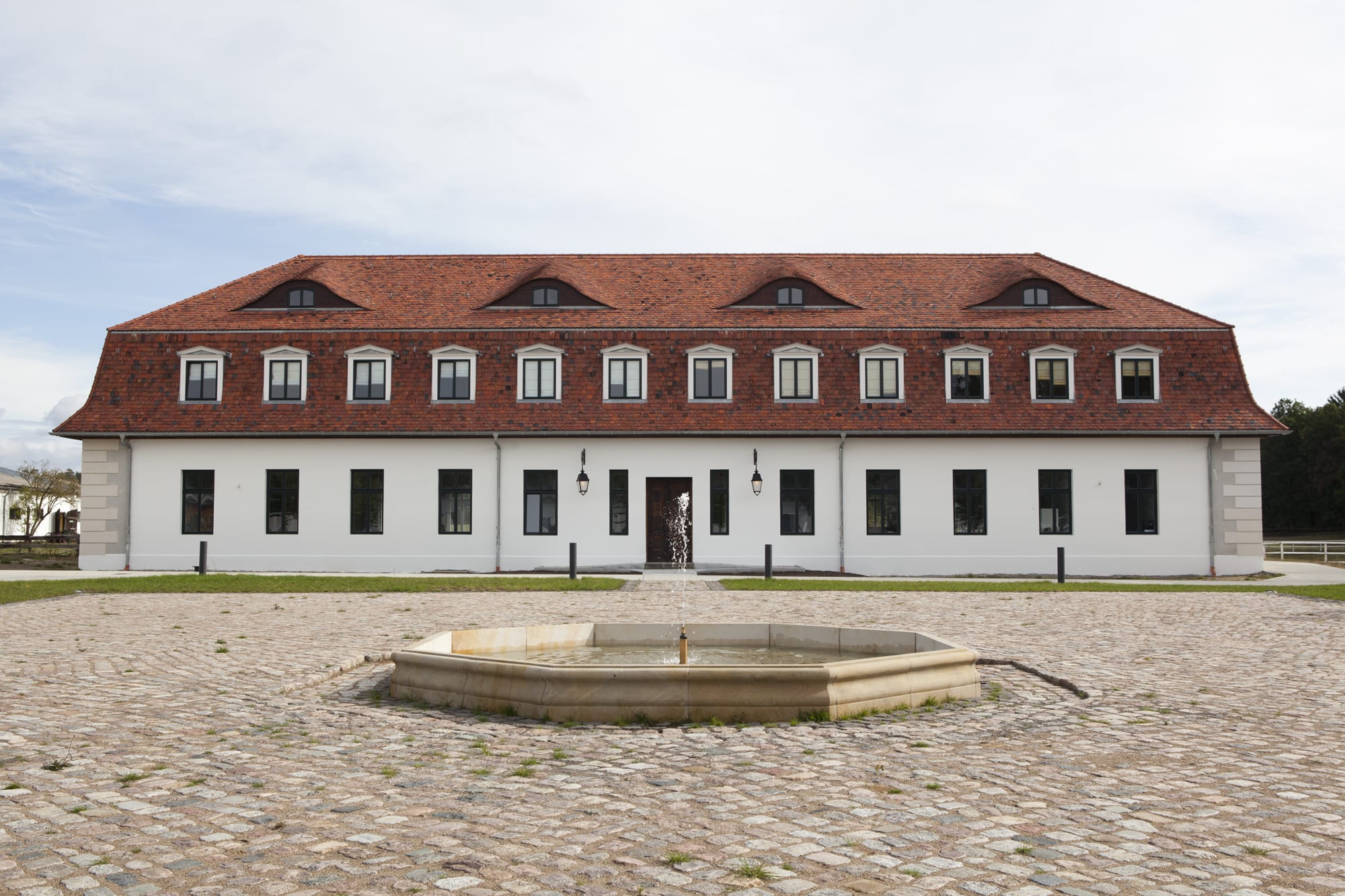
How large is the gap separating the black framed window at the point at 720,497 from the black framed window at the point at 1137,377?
10.7 metres

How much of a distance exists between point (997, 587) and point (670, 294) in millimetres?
13337

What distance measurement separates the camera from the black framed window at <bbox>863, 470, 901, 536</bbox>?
28438mm

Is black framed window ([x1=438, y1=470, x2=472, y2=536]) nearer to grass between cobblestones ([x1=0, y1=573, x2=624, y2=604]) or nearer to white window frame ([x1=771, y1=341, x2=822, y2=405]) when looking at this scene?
grass between cobblestones ([x1=0, y1=573, x2=624, y2=604])

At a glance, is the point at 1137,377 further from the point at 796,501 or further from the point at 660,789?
the point at 660,789

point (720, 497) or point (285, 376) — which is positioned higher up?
point (285, 376)

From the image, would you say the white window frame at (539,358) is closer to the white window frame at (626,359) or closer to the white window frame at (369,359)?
the white window frame at (626,359)

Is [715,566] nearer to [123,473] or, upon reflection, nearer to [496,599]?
[496,599]

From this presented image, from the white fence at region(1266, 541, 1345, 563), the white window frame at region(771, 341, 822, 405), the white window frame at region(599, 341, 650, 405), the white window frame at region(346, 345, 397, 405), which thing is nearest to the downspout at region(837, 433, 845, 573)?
the white window frame at region(771, 341, 822, 405)

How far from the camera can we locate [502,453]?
93.1ft

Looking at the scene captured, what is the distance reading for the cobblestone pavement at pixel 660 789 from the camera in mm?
4848

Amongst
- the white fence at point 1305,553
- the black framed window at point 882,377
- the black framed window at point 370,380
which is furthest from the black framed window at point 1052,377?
the black framed window at point 370,380

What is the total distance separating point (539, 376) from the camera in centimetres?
2883

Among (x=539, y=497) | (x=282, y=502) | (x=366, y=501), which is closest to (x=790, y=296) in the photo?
(x=539, y=497)

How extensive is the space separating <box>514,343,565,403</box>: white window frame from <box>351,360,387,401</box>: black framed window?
357 centimetres
